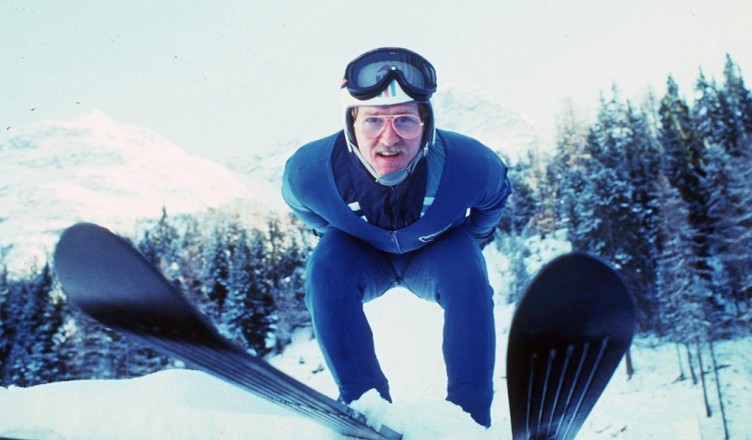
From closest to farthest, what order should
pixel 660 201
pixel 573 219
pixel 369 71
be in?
pixel 369 71 < pixel 660 201 < pixel 573 219

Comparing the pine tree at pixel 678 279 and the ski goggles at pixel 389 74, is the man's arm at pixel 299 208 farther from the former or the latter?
the pine tree at pixel 678 279

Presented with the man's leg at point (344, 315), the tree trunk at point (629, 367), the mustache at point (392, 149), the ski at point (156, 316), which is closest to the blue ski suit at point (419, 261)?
the man's leg at point (344, 315)

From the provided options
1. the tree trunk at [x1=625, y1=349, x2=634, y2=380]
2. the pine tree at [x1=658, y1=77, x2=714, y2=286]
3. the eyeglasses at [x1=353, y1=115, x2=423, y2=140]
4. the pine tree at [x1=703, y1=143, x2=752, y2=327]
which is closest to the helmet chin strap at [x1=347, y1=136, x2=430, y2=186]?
the eyeglasses at [x1=353, y1=115, x2=423, y2=140]

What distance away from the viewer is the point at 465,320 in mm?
2650

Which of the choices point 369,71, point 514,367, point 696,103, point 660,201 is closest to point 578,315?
point 514,367

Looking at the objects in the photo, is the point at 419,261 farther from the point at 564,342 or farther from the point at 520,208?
the point at 520,208

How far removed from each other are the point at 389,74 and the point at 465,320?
1.46 meters

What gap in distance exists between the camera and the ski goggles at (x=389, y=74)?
292 centimetres

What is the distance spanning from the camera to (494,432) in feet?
6.76

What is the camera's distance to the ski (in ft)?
5.12

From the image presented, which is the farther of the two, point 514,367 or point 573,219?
point 573,219

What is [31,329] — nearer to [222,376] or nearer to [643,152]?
[222,376]

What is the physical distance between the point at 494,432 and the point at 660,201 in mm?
31284

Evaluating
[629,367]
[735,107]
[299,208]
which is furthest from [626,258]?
[299,208]
